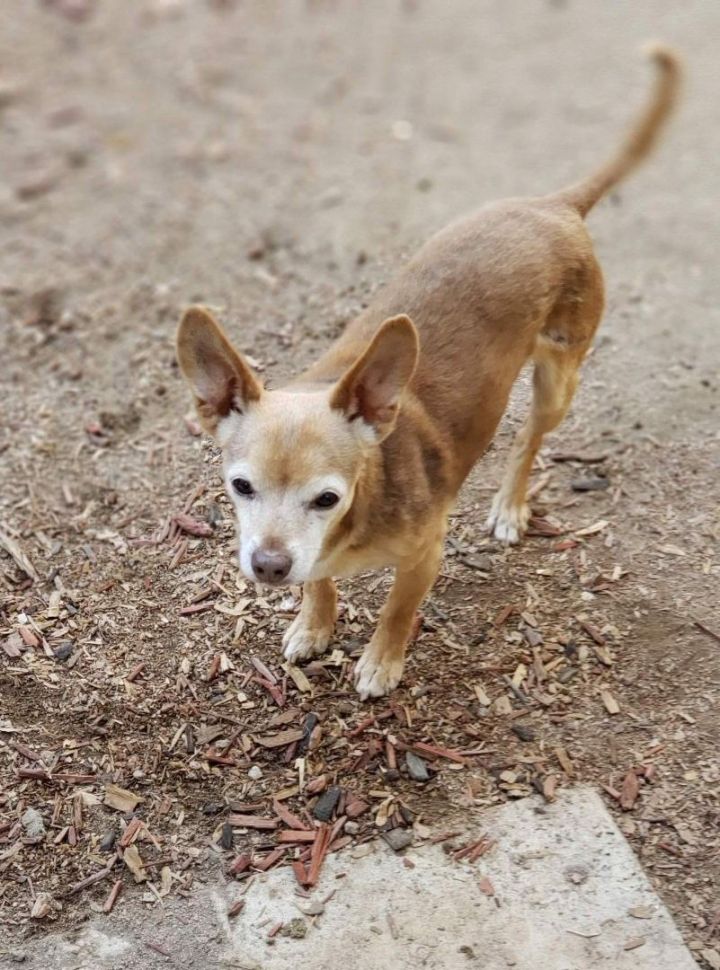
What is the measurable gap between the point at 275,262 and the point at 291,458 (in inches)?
153

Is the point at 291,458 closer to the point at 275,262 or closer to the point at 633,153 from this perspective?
the point at 633,153

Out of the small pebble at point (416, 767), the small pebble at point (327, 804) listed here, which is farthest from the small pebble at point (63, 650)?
the small pebble at point (416, 767)

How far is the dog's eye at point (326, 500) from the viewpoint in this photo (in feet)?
12.0

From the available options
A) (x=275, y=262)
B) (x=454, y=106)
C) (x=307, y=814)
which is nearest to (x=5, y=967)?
(x=307, y=814)

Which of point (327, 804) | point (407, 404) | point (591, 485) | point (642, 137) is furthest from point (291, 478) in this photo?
point (642, 137)

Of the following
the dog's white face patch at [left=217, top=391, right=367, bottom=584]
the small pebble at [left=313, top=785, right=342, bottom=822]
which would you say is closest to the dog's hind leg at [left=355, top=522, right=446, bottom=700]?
the small pebble at [left=313, top=785, right=342, bottom=822]

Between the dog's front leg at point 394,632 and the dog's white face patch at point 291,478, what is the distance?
0.63 meters

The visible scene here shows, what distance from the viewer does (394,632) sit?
4.47 meters

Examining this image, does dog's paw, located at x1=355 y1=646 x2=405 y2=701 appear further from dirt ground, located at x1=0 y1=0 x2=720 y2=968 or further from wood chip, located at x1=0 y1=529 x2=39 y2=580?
wood chip, located at x1=0 y1=529 x2=39 y2=580

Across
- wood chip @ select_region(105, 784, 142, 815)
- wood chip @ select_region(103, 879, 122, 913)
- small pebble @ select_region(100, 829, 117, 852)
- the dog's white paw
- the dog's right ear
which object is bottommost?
wood chip @ select_region(103, 879, 122, 913)

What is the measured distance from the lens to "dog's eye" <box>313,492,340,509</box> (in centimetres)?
364

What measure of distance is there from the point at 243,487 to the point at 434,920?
67.5 inches

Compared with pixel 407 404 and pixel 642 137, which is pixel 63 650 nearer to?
pixel 407 404

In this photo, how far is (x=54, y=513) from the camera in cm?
541
